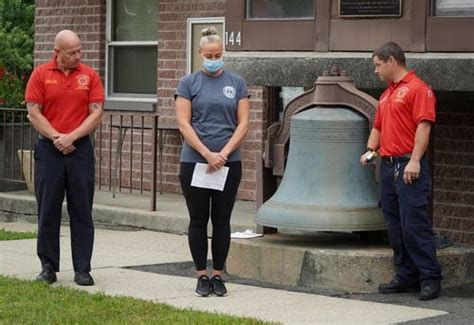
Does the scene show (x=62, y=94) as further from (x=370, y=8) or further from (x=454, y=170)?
(x=454, y=170)

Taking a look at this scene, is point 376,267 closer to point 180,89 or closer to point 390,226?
point 390,226

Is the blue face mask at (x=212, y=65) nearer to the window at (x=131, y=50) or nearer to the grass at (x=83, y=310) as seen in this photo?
the grass at (x=83, y=310)

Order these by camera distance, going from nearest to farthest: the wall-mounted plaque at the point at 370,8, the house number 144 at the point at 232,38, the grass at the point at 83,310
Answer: the grass at the point at 83,310 < the wall-mounted plaque at the point at 370,8 < the house number 144 at the point at 232,38

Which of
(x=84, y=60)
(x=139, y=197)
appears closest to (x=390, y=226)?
(x=139, y=197)

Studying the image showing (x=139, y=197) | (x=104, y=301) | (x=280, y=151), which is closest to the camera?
(x=104, y=301)

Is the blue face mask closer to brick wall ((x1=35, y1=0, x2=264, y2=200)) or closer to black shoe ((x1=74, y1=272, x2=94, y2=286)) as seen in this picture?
black shoe ((x1=74, y1=272, x2=94, y2=286))

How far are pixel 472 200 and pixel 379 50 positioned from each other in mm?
2619

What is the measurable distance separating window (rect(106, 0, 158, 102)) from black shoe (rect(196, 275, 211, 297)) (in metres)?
6.56

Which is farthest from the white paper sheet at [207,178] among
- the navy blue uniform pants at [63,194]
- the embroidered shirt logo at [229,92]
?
the navy blue uniform pants at [63,194]

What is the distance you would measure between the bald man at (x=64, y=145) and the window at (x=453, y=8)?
8.37 ft

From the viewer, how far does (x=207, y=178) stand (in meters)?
9.14

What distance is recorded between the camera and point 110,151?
15258 millimetres

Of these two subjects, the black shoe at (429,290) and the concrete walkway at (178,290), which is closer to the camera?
the concrete walkway at (178,290)

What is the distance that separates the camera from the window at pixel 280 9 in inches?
414
